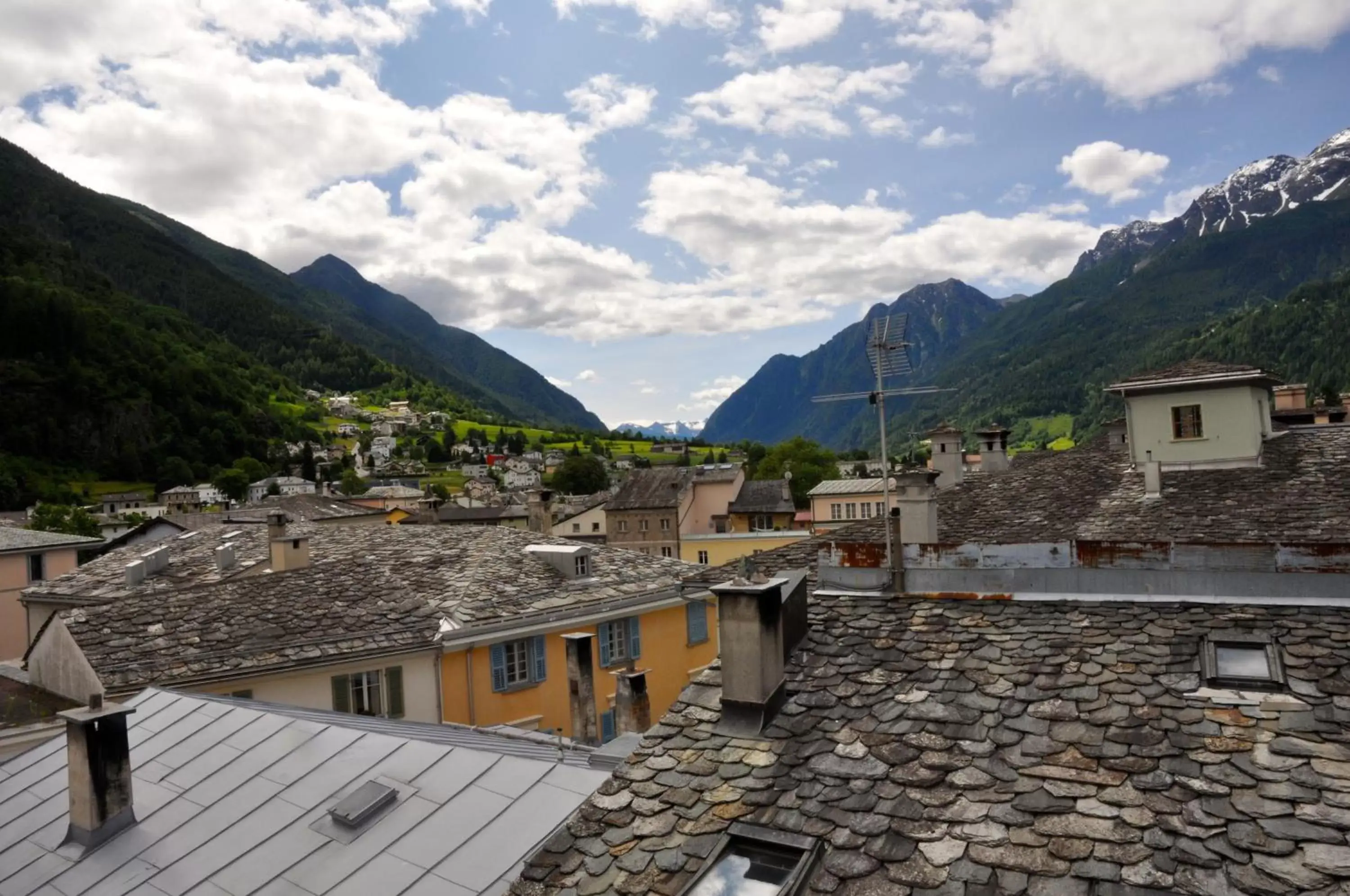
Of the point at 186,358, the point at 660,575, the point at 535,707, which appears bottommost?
the point at 535,707

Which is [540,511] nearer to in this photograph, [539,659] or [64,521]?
[539,659]

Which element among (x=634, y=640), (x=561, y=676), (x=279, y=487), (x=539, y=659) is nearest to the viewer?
(x=539, y=659)

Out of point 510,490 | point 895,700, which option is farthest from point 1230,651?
point 510,490

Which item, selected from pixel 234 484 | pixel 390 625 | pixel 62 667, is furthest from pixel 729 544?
pixel 234 484

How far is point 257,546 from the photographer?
89.2ft

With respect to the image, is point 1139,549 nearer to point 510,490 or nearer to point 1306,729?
point 1306,729

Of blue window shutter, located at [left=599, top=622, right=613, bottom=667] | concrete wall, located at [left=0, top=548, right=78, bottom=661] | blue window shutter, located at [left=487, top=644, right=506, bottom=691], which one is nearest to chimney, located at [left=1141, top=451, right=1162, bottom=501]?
blue window shutter, located at [left=599, top=622, right=613, bottom=667]

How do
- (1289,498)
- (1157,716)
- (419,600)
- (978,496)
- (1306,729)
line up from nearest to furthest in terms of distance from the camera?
(1306,729), (1157,716), (1289,498), (978,496), (419,600)

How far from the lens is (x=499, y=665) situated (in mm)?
19594

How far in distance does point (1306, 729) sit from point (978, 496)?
11630 mm

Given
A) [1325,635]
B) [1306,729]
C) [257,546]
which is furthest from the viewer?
[257,546]

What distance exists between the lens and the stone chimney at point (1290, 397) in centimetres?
3412

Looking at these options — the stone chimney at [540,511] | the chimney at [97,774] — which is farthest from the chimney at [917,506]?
the stone chimney at [540,511]

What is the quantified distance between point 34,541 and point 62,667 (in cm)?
2695
